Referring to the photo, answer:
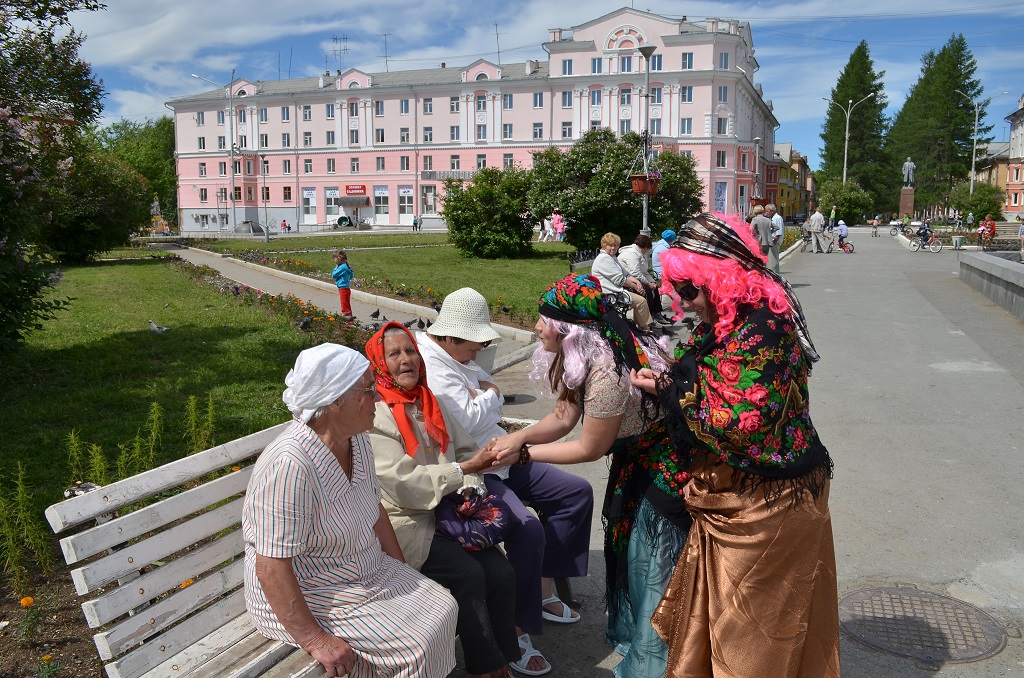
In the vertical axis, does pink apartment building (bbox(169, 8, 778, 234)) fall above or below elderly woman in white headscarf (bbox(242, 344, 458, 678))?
above

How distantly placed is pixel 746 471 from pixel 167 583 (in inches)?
77.6

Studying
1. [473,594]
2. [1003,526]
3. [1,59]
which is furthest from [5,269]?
[1003,526]

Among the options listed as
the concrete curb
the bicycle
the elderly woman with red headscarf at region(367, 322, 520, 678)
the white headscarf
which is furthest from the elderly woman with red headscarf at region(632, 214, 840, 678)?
the bicycle

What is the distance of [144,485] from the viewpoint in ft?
8.80

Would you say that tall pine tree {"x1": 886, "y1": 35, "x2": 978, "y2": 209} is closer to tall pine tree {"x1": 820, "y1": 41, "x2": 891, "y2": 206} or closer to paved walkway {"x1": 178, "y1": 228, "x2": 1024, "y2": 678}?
tall pine tree {"x1": 820, "y1": 41, "x2": 891, "y2": 206}

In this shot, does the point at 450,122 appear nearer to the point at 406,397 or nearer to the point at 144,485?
the point at 406,397

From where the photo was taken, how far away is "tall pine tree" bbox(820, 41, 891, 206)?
8288 cm

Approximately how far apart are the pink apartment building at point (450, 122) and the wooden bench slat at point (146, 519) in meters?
60.1

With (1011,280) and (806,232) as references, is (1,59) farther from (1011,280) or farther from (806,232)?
(806,232)

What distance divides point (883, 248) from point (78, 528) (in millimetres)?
34767

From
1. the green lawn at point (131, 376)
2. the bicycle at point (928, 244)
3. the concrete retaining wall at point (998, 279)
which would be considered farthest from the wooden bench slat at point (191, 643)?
the bicycle at point (928, 244)

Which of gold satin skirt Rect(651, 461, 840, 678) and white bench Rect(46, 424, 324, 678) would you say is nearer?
white bench Rect(46, 424, 324, 678)

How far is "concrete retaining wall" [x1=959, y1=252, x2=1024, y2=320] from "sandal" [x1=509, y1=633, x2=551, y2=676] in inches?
493

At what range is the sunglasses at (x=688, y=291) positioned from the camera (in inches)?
106
